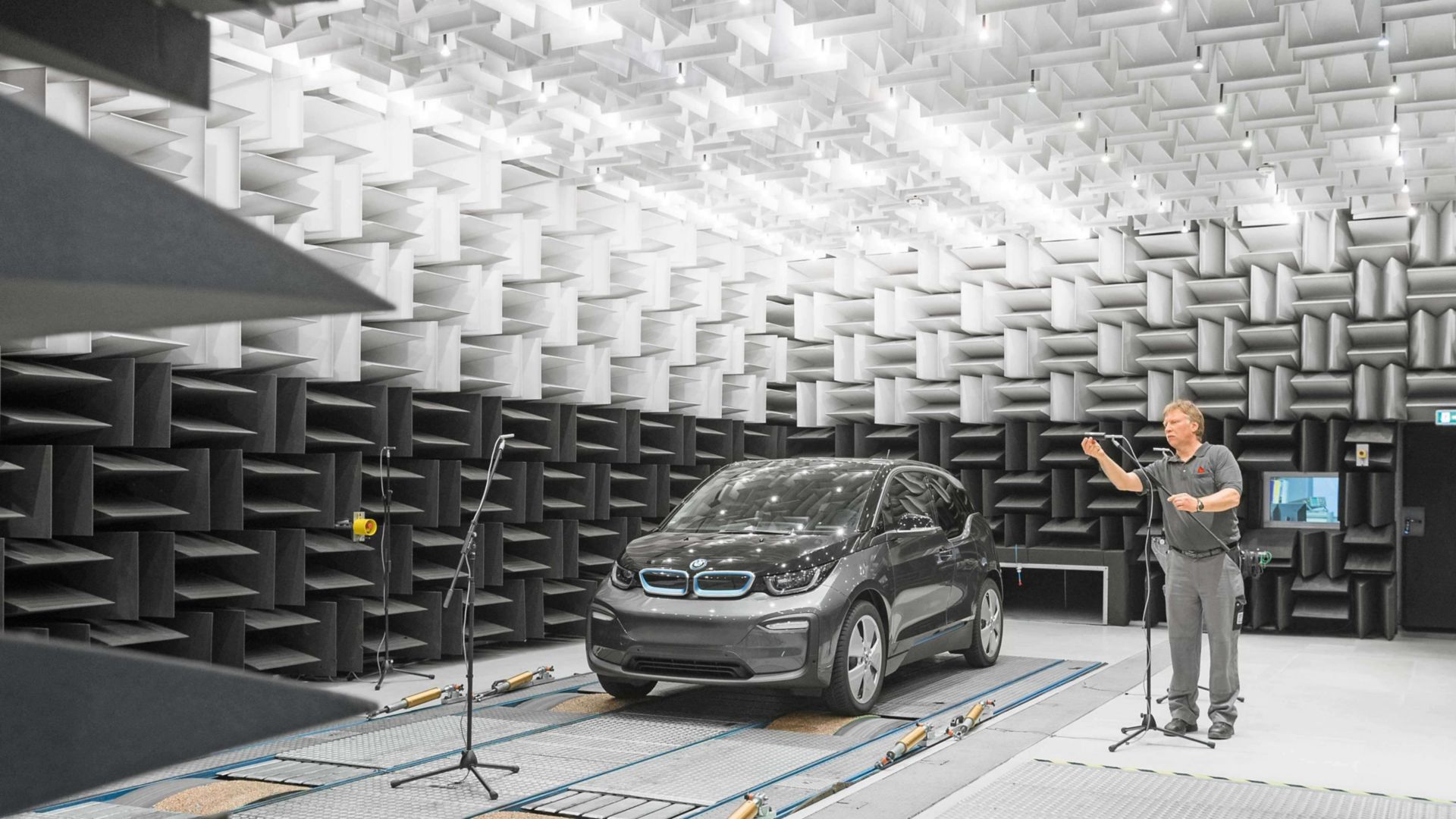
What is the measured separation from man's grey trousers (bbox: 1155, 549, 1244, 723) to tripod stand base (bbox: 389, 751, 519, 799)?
3395 mm

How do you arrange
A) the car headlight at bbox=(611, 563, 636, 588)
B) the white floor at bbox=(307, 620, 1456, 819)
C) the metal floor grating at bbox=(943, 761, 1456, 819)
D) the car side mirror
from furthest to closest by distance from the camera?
the car side mirror
the car headlight at bbox=(611, 563, 636, 588)
the white floor at bbox=(307, 620, 1456, 819)
the metal floor grating at bbox=(943, 761, 1456, 819)

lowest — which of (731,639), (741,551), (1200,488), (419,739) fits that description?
(419,739)

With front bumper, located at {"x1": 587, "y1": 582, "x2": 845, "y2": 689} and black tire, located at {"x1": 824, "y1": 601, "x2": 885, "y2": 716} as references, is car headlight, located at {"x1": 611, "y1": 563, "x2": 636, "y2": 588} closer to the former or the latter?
front bumper, located at {"x1": 587, "y1": 582, "x2": 845, "y2": 689}

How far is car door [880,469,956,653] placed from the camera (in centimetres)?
723

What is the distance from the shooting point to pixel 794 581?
6598 mm

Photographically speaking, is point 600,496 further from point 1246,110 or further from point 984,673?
point 1246,110

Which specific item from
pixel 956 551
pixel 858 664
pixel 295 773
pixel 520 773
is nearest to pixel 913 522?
pixel 956 551

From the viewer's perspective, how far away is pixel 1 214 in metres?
0.48

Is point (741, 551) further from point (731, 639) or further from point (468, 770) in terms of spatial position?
point (468, 770)

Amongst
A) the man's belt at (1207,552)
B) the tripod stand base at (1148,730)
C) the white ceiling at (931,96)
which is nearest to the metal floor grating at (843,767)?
the tripod stand base at (1148,730)

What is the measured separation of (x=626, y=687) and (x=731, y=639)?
1.13 meters

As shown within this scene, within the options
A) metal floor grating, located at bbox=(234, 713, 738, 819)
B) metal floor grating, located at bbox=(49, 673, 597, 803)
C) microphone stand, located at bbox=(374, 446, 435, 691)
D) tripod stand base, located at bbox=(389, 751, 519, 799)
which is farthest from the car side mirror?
microphone stand, located at bbox=(374, 446, 435, 691)

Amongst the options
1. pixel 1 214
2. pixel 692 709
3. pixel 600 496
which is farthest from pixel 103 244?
pixel 600 496

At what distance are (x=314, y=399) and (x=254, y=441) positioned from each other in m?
0.56
